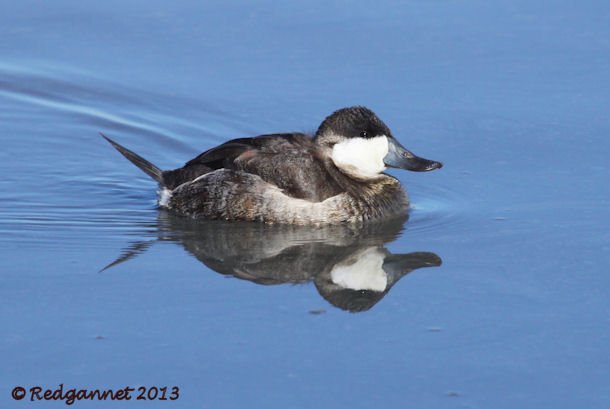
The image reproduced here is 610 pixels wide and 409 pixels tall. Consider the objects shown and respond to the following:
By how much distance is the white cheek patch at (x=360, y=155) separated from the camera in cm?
781

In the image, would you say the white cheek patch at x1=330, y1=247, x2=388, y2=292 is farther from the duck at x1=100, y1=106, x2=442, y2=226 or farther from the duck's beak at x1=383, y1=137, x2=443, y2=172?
the duck's beak at x1=383, y1=137, x2=443, y2=172

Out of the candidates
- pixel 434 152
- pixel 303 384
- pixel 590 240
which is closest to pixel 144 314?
pixel 303 384

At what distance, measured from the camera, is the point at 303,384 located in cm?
511

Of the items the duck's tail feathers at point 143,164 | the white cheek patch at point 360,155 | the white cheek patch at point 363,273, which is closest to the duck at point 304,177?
the white cheek patch at point 360,155

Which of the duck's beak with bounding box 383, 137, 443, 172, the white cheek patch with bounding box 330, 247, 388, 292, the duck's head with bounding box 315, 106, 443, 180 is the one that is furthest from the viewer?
the duck's beak with bounding box 383, 137, 443, 172

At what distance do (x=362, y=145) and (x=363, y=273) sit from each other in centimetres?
139

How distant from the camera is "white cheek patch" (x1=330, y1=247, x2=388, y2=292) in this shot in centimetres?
643

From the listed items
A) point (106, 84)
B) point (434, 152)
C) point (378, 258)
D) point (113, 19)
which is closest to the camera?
point (378, 258)

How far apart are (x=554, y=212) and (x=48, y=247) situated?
9.77ft

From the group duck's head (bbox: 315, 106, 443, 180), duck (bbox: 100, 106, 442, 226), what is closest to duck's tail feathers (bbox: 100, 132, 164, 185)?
duck (bbox: 100, 106, 442, 226)

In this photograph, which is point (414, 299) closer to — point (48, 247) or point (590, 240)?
point (590, 240)

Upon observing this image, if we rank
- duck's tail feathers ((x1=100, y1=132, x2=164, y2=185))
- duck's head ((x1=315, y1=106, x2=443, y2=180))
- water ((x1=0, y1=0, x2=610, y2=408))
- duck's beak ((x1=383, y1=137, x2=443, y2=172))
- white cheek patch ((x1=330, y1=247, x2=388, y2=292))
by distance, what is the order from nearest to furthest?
water ((x1=0, y1=0, x2=610, y2=408)), white cheek patch ((x1=330, y1=247, x2=388, y2=292)), duck's head ((x1=315, y1=106, x2=443, y2=180)), duck's beak ((x1=383, y1=137, x2=443, y2=172)), duck's tail feathers ((x1=100, y1=132, x2=164, y2=185))

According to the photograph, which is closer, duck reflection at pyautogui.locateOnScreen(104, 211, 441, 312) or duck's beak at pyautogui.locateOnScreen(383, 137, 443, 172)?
duck reflection at pyautogui.locateOnScreen(104, 211, 441, 312)

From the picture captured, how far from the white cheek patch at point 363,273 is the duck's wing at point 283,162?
2.47ft
